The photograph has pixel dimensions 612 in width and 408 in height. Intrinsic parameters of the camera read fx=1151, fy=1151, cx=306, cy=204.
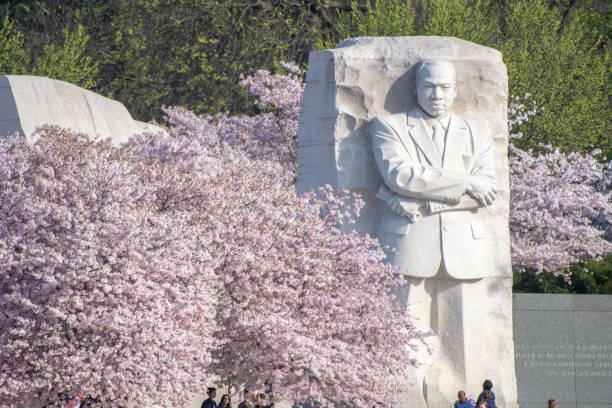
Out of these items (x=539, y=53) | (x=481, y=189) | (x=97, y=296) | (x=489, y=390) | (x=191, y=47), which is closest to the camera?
(x=97, y=296)

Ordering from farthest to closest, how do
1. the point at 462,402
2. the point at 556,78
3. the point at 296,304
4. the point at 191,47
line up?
the point at 191,47
the point at 556,78
the point at 462,402
the point at 296,304

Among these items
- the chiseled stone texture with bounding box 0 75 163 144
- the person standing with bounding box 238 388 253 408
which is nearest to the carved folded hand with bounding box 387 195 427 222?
the person standing with bounding box 238 388 253 408

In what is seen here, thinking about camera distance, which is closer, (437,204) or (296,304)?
(296,304)

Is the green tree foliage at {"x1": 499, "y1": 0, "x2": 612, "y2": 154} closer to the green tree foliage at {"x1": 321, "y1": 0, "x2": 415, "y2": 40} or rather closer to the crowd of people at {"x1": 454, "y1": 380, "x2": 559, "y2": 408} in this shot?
the green tree foliage at {"x1": 321, "y1": 0, "x2": 415, "y2": 40}

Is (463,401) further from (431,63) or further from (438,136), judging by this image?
(431,63)

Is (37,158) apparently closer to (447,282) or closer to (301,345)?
(301,345)

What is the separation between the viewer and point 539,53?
21922 millimetres

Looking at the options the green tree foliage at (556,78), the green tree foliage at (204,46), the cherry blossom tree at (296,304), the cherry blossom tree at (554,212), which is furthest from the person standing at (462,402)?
the green tree foliage at (204,46)

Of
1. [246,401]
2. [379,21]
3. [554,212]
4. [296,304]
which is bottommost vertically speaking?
[246,401]

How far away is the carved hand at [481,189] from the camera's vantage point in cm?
1207

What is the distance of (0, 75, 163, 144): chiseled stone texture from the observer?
48.1 feet

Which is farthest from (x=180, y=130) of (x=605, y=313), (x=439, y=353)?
(x=439, y=353)

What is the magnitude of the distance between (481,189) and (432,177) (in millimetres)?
603

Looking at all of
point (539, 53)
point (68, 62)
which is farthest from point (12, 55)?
point (539, 53)
